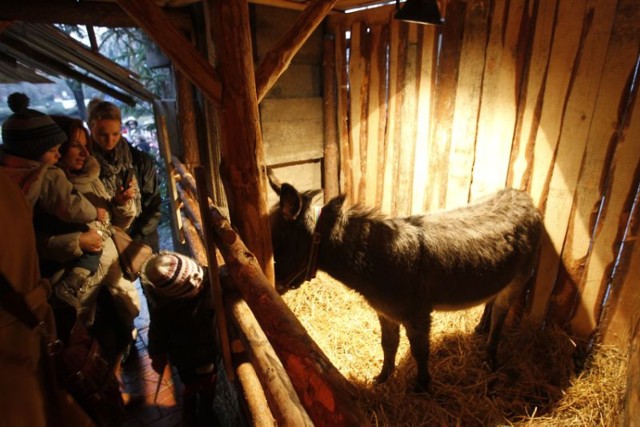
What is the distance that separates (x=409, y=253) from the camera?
2.47 meters

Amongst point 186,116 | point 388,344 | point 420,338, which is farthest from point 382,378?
point 186,116

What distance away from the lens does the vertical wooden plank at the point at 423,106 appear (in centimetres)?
354

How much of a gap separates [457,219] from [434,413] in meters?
1.60

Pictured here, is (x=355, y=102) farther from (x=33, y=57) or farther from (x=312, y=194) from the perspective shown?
(x=33, y=57)

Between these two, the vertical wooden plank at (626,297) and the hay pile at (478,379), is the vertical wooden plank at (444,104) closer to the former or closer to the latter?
the hay pile at (478,379)

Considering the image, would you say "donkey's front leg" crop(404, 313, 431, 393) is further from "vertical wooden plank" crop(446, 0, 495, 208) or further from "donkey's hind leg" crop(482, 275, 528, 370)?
"vertical wooden plank" crop(446, 0, 495, 208)

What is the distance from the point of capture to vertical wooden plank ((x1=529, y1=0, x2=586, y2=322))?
2.64 metres

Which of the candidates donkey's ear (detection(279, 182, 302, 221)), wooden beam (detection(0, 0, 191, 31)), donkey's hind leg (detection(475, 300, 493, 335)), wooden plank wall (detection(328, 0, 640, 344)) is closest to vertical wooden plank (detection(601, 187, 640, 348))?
wooden plank wall (detection(328, 0, 640, 344))

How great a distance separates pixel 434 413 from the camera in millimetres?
2686

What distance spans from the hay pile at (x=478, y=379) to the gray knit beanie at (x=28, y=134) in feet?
8.74

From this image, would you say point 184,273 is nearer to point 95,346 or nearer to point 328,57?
point 95,346

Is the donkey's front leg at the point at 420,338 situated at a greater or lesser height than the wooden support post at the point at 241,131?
lesser

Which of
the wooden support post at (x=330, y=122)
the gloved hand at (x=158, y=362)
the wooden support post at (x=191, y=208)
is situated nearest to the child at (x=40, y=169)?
the wooden support post at (x=191, y=208)

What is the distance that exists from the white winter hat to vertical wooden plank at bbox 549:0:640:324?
3.20m
